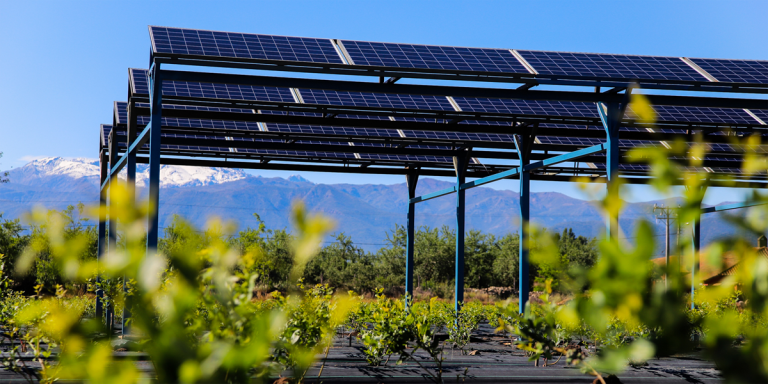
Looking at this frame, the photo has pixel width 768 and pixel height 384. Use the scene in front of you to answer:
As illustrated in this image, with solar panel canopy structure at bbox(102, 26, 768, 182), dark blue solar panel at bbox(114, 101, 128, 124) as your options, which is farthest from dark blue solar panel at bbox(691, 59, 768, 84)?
dark blue solar panel at bbox(114, 101, 128, 124)

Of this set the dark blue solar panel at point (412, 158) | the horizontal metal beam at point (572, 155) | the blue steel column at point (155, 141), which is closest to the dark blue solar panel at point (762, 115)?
the horizontal metal beam at point (572, 155)

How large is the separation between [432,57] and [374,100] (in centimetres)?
214

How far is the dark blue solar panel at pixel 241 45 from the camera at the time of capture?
8.26 m

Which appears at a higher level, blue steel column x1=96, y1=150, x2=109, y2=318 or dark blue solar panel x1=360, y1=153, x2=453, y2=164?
dark blue solar panel x1=360, y1=153, x2=453, y2=164

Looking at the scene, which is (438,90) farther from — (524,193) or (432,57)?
(524,193)

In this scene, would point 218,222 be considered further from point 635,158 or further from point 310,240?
point 635,158

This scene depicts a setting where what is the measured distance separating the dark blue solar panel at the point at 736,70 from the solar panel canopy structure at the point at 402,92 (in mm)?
30

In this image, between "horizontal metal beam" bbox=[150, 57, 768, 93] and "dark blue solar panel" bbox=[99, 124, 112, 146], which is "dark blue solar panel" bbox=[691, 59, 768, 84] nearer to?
"horizontal metal beam" bbox=[150, 57, 768, 93]

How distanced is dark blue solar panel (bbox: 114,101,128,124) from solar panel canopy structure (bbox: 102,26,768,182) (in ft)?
0.11

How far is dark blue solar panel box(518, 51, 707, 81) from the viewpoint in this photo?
9336 mm

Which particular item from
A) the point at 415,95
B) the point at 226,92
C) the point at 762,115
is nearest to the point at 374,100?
the point at 415,95

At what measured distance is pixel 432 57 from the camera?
9680mm

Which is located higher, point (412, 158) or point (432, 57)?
point (432, 57)

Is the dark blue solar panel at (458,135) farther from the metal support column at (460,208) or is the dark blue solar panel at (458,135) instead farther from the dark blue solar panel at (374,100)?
the dark blue solar panel at (374,100)
